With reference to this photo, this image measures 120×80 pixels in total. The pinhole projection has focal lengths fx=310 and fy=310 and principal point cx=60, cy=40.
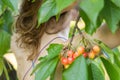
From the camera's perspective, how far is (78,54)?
2.76ft

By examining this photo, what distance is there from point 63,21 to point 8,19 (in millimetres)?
415

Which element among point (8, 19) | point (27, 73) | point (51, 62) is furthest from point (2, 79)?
point (51, 62)

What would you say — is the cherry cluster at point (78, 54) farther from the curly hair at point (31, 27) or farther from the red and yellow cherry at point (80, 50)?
the curly hair at point (31, 27)

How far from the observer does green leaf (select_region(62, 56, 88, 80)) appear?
786 mm

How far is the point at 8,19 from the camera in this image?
1.17 metres

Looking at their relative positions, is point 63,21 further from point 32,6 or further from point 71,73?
point 71,73

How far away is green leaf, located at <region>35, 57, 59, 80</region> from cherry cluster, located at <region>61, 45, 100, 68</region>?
1.0 inches

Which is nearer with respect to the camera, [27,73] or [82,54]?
[82,54]

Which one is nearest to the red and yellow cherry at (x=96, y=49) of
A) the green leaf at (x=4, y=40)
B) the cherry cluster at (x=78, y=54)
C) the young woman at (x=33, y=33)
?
the cherry cluster at (x=78, y=54)

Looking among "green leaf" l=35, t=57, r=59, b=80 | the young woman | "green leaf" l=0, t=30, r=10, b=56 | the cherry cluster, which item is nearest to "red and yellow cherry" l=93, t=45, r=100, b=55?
the cherry cluster

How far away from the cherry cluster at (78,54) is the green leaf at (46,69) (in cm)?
3

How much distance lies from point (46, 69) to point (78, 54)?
0.10m

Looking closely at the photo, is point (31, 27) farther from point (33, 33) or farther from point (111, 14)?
point (111, 14)

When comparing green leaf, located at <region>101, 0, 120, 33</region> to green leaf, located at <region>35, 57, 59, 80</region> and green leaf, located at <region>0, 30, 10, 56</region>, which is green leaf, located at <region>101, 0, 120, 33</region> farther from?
green leaf, located at <region>0, 30, 10, 56</region>
